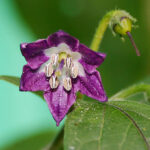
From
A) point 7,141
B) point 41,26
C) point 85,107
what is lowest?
point 7,141

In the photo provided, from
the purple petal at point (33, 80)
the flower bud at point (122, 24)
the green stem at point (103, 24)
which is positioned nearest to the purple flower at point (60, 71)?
the purple petal at point (33, 80)

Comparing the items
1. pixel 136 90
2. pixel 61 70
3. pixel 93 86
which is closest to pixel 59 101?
pixel 93 86

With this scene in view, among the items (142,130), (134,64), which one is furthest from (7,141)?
(142,130)

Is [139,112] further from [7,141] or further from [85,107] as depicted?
[7,141]

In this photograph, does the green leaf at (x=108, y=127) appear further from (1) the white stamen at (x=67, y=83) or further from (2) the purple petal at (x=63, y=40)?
(2) the purple petal at (x=63, y=40)

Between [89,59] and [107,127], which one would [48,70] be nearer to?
[89,59]

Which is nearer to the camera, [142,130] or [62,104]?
[142,130]

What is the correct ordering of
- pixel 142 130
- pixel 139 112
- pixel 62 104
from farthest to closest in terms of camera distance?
pixel 62 104, pixel 139 112, pixel 142 130
